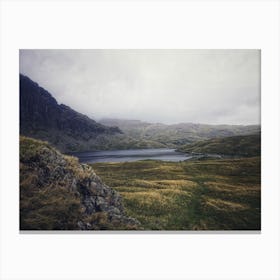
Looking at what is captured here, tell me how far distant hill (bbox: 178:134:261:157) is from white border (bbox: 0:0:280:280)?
30cm

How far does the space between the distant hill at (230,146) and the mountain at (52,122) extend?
8.68ft

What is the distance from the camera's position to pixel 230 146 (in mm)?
8023

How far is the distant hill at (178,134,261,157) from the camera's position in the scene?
305 inches

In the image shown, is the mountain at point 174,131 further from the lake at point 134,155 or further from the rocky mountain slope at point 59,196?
the rocky mountain slope at point 59,196

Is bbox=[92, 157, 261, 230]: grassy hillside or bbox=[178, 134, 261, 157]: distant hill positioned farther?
bbox=[178, 134, 261, 157]: distant hill

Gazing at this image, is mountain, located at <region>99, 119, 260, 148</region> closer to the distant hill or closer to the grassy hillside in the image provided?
the distant hill

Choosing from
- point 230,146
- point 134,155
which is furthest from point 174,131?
point 230,146

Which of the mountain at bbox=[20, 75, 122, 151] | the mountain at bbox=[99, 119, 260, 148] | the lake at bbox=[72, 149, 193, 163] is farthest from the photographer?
the lake at bbox=[72, 149, 193, 163]

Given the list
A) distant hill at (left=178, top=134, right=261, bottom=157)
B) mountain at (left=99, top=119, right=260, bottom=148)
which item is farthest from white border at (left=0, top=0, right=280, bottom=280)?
mountain at (left=99, top=119, right=260, bottom=148)

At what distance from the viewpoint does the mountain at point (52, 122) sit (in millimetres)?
7676
